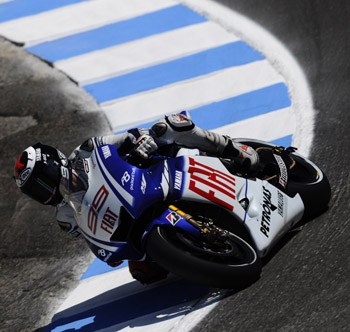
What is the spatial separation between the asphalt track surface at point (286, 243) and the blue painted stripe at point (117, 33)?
1.52 ft

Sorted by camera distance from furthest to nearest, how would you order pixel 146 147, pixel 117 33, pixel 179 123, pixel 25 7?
1. pixel 25 7
2. pixel 117 33
3. pixel 179 123
4. pixel 146 147

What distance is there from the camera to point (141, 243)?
6.36 m

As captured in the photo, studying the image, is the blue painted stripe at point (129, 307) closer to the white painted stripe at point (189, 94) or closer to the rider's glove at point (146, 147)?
the rider's glove at point (146, 147)

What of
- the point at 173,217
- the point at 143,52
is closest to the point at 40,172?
the point at 173,217

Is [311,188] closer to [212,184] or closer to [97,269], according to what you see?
[212,184]

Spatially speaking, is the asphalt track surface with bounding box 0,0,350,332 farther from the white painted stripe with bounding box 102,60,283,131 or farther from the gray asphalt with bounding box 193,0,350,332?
the white painted stripe with bounding box 102,60,283,131

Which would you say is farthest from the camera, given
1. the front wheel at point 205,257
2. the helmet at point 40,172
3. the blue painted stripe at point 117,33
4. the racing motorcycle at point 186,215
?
the blue painted stripe at point 117,33

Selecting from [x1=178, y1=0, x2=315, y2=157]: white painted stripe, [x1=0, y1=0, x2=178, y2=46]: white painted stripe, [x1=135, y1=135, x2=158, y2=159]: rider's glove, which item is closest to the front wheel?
[x1=135, y1=135, x2=158, y2=159]: rider's glove

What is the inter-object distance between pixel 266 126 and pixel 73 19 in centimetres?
541

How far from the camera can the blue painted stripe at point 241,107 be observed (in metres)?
10.1

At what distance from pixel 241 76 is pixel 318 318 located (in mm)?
5955

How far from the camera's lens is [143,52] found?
40.1 feet

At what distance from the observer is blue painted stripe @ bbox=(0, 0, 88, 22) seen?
13.9 meters

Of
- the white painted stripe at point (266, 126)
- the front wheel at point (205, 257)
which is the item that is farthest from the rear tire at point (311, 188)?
the white painted stripe at point (266, 126)
